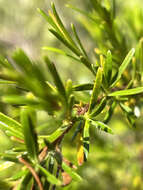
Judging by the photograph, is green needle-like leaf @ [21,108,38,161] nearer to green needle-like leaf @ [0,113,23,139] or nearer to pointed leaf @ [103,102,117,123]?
green needle-like leaf @ [0,113,23,139]

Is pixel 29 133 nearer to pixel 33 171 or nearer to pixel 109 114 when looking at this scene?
pixel 33 171

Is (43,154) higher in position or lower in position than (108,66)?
lower

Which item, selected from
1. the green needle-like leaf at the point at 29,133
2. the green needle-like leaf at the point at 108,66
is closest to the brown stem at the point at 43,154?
the green needle-like leaf at the point at 29,133

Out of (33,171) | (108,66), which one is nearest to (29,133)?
(33,171)

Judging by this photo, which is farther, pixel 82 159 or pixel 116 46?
pixel 116 46

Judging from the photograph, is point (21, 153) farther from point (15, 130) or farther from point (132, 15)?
point (132, 15)

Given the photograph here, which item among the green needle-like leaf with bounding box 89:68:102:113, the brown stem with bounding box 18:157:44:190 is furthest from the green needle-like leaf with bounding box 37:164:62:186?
the green needle-like leaf with bounding box 89:68:102:113

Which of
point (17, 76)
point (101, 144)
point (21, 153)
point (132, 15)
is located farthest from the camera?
point (101, 144)

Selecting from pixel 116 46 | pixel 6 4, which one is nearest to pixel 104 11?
pixel 116 46

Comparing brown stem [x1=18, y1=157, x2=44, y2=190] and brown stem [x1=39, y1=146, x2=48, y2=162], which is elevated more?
brown stem [x1=39, y1=146, x2=48, y2=162]

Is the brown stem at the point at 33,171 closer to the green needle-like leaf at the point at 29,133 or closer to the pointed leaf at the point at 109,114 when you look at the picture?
the green needle-like leaf at the point at 29,133

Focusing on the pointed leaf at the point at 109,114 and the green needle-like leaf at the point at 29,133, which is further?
the pointed leaf at the point at 109,114
